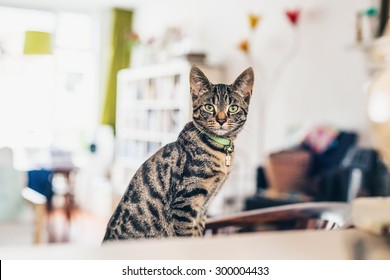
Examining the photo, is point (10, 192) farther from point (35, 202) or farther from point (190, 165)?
point (190, 165)

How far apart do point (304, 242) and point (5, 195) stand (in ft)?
0.86

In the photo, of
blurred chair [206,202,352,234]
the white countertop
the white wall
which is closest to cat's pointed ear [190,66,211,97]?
the white countertop

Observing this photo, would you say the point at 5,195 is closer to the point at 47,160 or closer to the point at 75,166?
the point at 47,160

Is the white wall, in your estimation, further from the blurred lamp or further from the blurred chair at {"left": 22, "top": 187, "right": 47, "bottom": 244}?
the blurred lamp

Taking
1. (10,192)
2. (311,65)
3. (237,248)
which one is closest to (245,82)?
(237,248)

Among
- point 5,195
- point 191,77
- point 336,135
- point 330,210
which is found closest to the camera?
point 191,77

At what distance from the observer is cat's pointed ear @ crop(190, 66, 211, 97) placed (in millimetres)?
287

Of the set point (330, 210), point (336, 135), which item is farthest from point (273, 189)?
point (330, 210)

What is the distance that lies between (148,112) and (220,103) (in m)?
0.16

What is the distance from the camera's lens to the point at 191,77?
0.94ft

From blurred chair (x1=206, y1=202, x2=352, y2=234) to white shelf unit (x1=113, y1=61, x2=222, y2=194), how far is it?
142mm

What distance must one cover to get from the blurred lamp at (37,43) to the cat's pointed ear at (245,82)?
0.44 feet

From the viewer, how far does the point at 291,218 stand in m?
0.54

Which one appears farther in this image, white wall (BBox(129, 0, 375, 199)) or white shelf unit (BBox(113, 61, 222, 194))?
white wall (BBox(129, 0, 375, 199))
